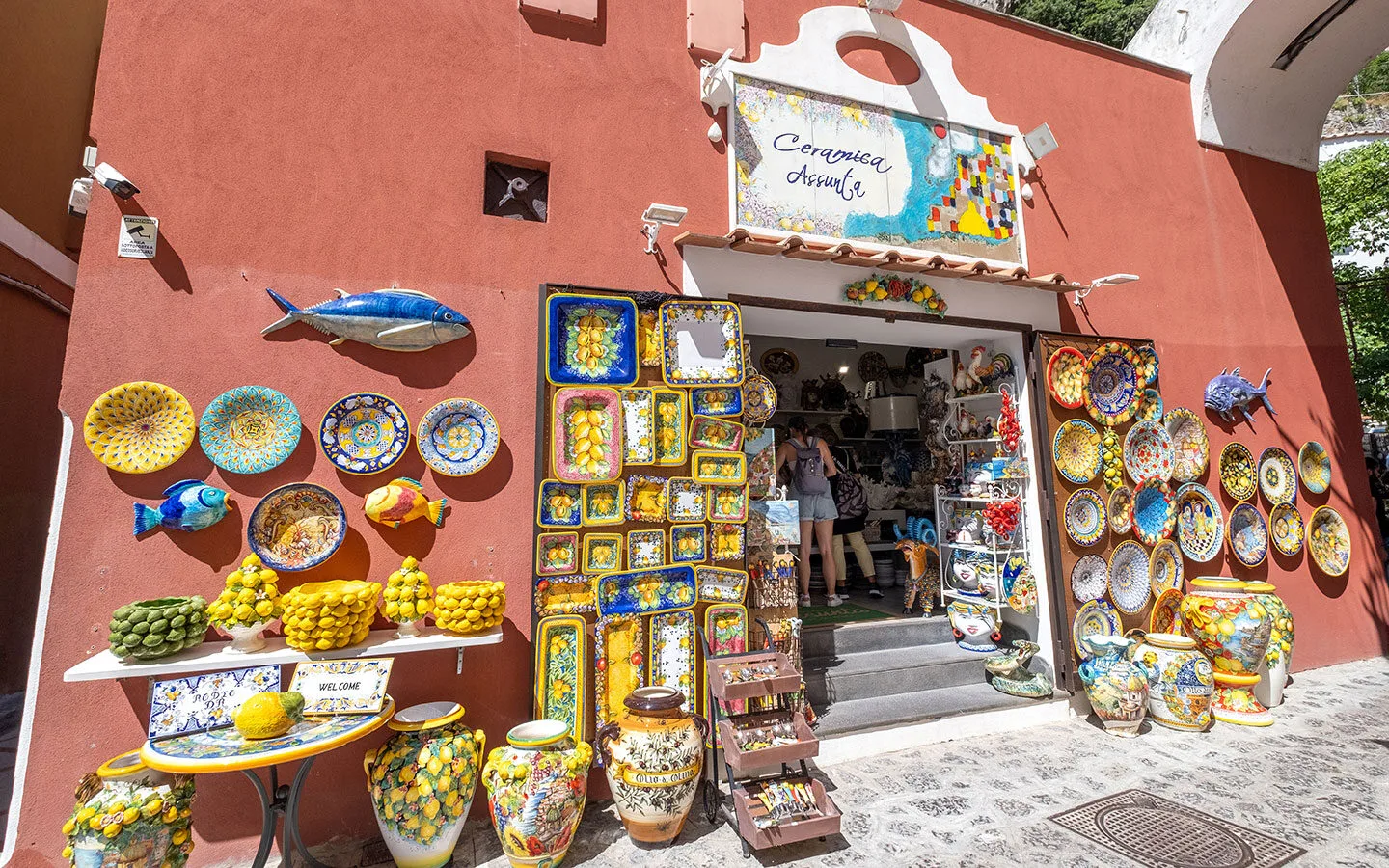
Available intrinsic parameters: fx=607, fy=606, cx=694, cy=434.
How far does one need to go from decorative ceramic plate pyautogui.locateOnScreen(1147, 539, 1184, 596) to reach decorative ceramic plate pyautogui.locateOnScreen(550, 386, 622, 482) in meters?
4.14

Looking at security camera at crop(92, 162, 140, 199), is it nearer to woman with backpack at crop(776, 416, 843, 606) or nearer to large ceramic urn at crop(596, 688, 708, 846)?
large ceramic urn at crop(596, 688, 708, 846)


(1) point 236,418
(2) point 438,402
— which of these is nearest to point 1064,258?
(2) point 438,402

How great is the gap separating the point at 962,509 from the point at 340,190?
15.6ft

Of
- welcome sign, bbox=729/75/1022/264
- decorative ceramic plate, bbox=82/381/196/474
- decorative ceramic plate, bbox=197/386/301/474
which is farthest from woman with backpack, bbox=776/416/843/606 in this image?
decorative ceramic plate, bbox=82/381/196/474

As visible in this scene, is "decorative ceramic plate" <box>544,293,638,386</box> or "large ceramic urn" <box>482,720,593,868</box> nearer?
"large ceramic urn" <box>482,720,593,868</box>

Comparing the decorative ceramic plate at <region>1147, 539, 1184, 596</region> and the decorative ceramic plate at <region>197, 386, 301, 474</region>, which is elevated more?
the decorative ceramic plate at <region>197, 386, 301, 474</region>

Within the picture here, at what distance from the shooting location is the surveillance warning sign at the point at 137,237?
2.74 m

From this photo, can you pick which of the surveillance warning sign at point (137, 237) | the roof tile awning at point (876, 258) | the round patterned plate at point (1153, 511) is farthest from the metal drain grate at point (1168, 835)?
the surveillance warning sign at point (137, 237)

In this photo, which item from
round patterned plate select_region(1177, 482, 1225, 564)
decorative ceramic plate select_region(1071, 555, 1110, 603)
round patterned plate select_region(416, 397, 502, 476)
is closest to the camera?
round patterned plate select_region(416, 397, 502, 476)

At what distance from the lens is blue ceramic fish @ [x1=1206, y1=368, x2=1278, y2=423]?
4.95m

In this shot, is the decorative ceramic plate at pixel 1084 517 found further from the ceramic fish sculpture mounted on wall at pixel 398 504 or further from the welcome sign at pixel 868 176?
the ceramic fish sculpture mounted on wall at pixel 398 504

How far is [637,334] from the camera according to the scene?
3424mm

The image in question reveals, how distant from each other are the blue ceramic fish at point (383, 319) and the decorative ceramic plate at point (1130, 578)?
4749mm

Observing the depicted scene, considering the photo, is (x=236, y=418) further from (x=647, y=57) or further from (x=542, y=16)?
(x=647, y=57)
